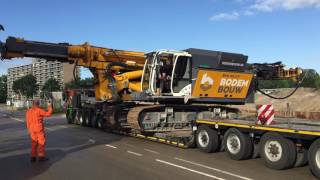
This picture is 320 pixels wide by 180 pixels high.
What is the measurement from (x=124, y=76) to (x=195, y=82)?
4.50 m

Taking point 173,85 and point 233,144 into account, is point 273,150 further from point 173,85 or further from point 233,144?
point 173,85

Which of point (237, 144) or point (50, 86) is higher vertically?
point (50, 86)

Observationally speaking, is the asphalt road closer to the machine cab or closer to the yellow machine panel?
the machine cab

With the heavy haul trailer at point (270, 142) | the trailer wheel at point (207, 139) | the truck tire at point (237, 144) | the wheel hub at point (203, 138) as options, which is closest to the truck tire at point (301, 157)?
the heavy haul trailer at point (270, 142)

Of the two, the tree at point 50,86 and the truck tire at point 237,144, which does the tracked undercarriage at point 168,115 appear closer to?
the truck tire at point 237,144

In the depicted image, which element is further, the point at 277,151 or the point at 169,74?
the point at 169,74

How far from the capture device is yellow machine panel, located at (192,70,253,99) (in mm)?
15664

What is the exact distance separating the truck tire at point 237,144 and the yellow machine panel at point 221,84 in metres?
3.33

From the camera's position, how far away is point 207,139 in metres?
13.6

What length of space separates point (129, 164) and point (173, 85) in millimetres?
5468

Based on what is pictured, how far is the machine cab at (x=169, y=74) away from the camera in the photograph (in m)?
16.0

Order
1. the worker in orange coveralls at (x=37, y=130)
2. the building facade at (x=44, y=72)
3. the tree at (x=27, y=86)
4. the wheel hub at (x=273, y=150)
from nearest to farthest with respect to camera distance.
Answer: the wheel hub at (x=273, y=150) < the worker in orange coveralls at (x=37, y=130) < the tree at (x=27, y=86) < the building facade at (x=44, y=72)

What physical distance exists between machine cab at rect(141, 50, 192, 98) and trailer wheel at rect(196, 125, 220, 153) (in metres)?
2.24

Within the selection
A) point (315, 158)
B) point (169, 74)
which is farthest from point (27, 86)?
point (315, 158)
